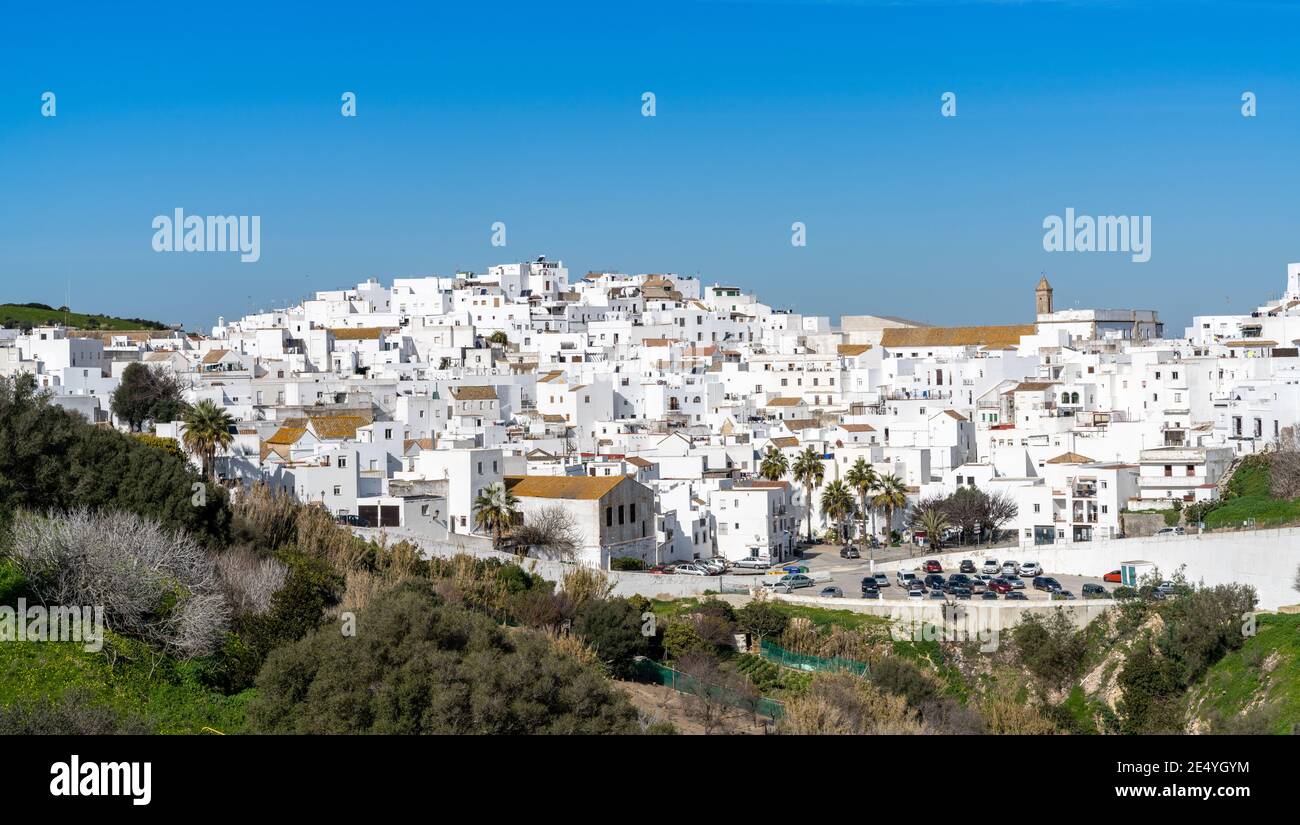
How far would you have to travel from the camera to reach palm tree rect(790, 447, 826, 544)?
48.8 m

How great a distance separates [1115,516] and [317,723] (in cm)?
2989

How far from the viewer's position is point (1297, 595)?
3338cm

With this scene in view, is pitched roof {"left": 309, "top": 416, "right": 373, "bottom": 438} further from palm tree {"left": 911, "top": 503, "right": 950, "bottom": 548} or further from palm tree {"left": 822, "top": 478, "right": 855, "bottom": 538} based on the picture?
palm tree {"left": 911, "top": 503, "right": 950, "bottom": 548}

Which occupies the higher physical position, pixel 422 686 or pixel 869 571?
pixel 422 686

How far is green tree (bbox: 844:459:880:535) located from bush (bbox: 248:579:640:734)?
95.7 feet

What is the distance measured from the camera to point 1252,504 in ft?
130

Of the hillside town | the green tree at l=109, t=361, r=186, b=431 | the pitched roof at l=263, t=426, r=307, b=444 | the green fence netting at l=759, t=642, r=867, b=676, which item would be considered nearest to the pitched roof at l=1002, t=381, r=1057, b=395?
the hillside town

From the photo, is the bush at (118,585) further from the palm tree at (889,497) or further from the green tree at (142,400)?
the green tree at (142,400)

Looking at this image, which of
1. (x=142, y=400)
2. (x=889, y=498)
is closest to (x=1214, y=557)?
(x=889, y=498)

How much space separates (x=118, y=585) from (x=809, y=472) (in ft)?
98.3

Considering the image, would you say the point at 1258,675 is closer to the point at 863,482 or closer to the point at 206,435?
the point at 863,482

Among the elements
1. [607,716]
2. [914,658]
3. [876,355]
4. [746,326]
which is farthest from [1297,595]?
[746,326]

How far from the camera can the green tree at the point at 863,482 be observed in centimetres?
4766

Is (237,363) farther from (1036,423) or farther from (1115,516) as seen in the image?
(1115,516)
